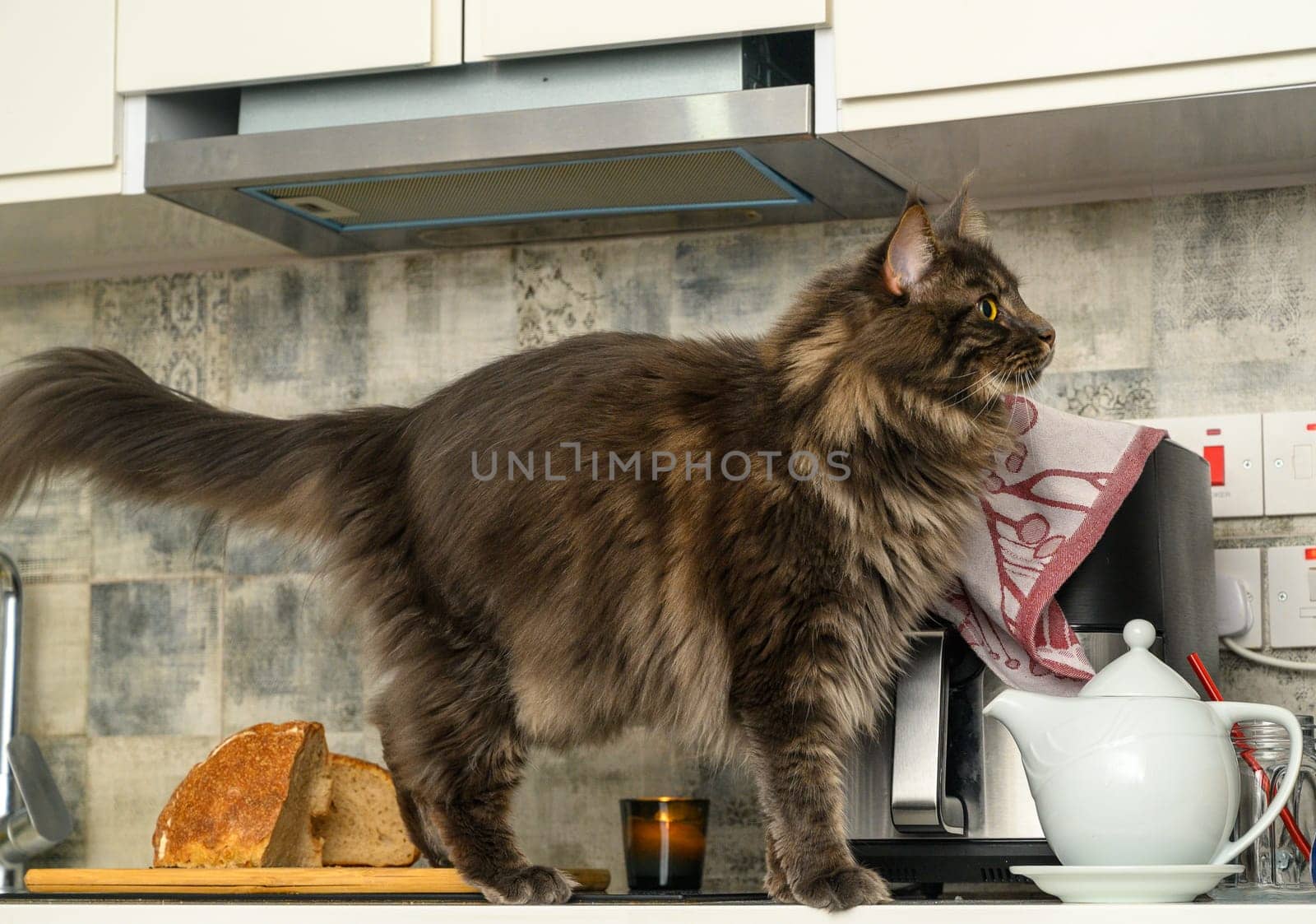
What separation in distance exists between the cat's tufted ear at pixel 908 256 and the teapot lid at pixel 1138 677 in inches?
14.7

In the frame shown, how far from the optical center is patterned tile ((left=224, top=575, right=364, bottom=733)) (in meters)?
2.08

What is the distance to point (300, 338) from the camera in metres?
2.18

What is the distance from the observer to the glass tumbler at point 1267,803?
1459 mm

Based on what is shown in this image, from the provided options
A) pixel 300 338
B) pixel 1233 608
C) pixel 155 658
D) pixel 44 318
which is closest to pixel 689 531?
pixel 1233 608

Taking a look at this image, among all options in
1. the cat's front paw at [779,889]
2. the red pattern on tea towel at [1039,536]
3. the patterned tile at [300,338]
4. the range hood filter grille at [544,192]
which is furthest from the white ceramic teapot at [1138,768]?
the patterned tile at [300,338]

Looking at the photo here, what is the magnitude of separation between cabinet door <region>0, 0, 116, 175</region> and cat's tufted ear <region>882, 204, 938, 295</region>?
0.99 m

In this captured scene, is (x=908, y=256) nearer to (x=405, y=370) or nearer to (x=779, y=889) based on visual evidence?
(x=779, y=889)

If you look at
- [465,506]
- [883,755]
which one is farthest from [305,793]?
[883,755]

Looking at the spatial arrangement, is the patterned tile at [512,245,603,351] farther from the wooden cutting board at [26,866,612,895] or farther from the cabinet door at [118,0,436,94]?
the wooden cutting board at [26,866,612,895]

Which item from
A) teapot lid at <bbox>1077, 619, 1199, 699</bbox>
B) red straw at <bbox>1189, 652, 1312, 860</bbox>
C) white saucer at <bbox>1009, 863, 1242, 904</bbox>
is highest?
teapot lid at <bbox>1077, 619, 1199, 699</bbox>

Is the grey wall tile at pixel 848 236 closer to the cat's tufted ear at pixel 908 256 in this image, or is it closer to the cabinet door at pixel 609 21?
the cabinet door at pixel 609 21

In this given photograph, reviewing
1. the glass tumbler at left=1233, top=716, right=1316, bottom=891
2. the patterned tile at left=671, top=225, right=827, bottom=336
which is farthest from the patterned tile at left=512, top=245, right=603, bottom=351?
the glass tumbler at left=1233, top=716, right=1316, bottom=891

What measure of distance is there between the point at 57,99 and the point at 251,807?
0.89 metres

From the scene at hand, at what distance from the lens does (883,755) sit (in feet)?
4.79
